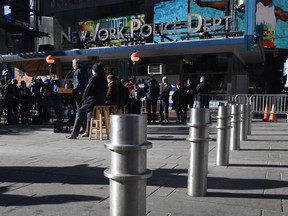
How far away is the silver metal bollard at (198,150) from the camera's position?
165 inches

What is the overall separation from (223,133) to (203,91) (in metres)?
9.37

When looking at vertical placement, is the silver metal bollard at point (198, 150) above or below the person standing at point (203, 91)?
below

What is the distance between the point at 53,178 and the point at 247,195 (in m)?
2.62

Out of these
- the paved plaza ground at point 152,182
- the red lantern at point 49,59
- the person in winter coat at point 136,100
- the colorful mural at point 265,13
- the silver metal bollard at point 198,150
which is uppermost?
the colorful mural at point 265,13

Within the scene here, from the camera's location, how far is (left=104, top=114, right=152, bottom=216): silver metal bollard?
7.41 feet

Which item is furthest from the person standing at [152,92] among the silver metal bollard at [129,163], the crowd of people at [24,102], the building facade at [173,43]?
the silver metal bollard at [129,163]

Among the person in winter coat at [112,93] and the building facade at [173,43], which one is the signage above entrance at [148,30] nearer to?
the building facade at [173,43]

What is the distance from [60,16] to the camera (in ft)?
105

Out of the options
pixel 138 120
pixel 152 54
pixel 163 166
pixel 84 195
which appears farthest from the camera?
pixel 152 54

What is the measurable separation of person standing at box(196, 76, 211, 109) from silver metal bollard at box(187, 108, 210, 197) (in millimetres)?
10077

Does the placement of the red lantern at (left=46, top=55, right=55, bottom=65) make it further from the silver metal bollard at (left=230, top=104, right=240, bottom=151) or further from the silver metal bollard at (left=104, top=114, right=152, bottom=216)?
the silver metal bollard at (left=104, top=114, right=152, bottom=216)

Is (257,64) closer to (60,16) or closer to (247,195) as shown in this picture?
(60,16)

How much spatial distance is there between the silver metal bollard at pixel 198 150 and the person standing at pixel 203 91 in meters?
10.1

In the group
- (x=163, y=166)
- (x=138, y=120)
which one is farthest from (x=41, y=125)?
(x=138, y=120)
